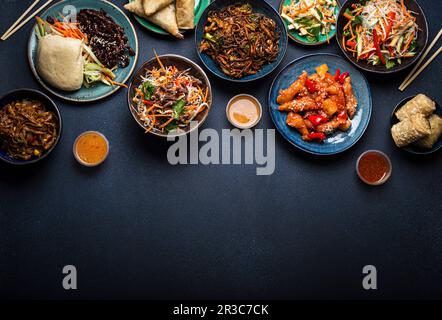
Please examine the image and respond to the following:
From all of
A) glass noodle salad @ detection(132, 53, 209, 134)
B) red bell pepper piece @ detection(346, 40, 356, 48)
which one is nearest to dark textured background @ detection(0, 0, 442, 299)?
glass noodle salad @ detection(132, 53, 209, 134)

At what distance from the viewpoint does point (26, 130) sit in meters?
3.50

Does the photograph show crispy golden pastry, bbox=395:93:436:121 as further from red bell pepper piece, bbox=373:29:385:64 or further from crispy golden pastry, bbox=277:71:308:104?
crispy golden pastry, bbox=277:71:308:104

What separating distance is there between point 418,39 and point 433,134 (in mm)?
840

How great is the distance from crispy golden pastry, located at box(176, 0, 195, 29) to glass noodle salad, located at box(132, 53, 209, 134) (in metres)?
0.42

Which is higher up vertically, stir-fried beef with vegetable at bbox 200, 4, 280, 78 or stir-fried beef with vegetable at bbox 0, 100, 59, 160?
stir-fried beef with vegetable at bbox 200, 4, 280, 78

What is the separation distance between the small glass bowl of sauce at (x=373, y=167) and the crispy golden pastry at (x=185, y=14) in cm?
183

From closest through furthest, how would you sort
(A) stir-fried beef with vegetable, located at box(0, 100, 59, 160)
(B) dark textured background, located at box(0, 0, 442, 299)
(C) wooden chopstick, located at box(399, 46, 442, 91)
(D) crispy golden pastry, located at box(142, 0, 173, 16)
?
1. (A) stir-fried beef with vegetable, located at box(0, 100, 59, 160)
2. (D) crispy golden pastry, located at box(142, 0, 173, 16)
3. (B) dark textured background, located at box(0, 0, 442, 299)
4. (C) wooden chopstick, located at box(399, 46, 442, 91)

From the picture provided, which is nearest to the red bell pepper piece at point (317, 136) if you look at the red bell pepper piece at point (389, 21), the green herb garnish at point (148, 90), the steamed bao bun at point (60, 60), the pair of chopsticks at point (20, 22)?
the red bell pepper piece at point (389, 21)

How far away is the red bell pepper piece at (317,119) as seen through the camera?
370cm

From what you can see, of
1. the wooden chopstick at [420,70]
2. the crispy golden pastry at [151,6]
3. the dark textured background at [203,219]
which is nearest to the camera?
the crispy golden pastry at [151,6]

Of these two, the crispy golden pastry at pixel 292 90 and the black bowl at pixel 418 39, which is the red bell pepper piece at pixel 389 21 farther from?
the crispy golden pastry at pixel 292 90

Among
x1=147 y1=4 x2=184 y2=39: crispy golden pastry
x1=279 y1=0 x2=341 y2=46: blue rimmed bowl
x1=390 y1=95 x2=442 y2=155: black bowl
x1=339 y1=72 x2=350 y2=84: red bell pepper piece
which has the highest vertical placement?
x1=147 y1=4 x2=184 y2=39: crispy golden pastry

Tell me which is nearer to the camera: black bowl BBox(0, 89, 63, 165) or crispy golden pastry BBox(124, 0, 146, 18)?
black bowl BBox(0, 89, 63, 165)

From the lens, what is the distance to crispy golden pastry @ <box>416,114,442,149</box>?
3.64 metres
